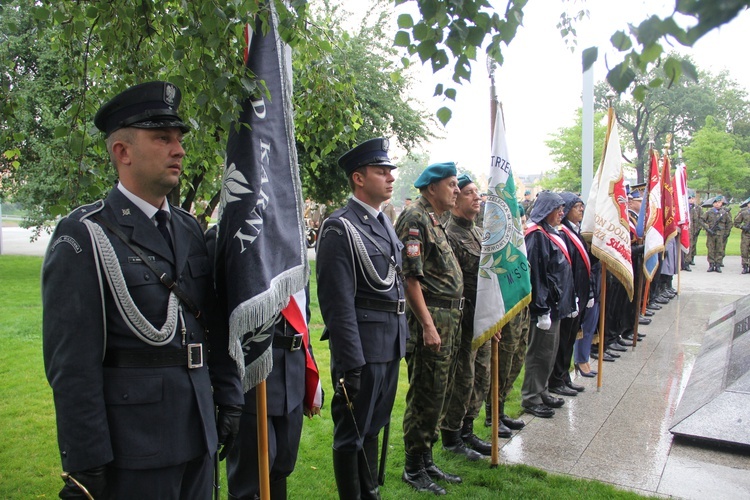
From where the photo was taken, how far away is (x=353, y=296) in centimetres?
349

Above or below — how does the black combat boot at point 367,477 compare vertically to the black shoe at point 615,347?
above

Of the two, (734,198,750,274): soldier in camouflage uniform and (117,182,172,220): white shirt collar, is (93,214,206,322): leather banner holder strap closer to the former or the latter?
(117,182,172,220): white shirt collar

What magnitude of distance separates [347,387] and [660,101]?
54.2 m

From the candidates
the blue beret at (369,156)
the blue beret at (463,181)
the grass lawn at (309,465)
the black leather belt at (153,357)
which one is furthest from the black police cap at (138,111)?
the blue beret at (463,181)

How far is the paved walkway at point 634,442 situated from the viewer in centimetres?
439

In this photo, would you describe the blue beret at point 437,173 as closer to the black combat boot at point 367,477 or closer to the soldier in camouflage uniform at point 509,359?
the soldier in camouflage uniform at point 509,359

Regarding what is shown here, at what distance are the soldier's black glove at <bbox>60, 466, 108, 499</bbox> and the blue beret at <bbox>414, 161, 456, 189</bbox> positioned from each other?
2.92m

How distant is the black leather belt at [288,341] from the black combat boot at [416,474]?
5.50 ft

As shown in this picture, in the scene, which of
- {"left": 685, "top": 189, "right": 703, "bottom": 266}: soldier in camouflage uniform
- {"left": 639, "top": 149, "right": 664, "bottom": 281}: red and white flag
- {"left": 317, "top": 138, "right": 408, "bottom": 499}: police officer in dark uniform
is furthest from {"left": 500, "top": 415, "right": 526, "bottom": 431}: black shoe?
{"left": 685, "top": 189, "right": 703, "bottom": 266}: soldier in camouflage uniform

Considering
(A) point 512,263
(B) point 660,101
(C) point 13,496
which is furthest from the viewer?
(B) point 660,101

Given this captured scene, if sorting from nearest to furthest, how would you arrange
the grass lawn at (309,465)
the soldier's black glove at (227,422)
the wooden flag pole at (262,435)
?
1. the soldier's black glove at (227,422)
2. the wooden flag pole at (262,435)
3. the grass lawn at (309,465)

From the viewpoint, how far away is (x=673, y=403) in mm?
6191

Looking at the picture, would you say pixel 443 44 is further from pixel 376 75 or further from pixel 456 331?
pixel 376 75

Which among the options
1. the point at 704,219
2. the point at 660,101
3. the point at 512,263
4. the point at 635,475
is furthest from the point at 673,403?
the point at 660,101
